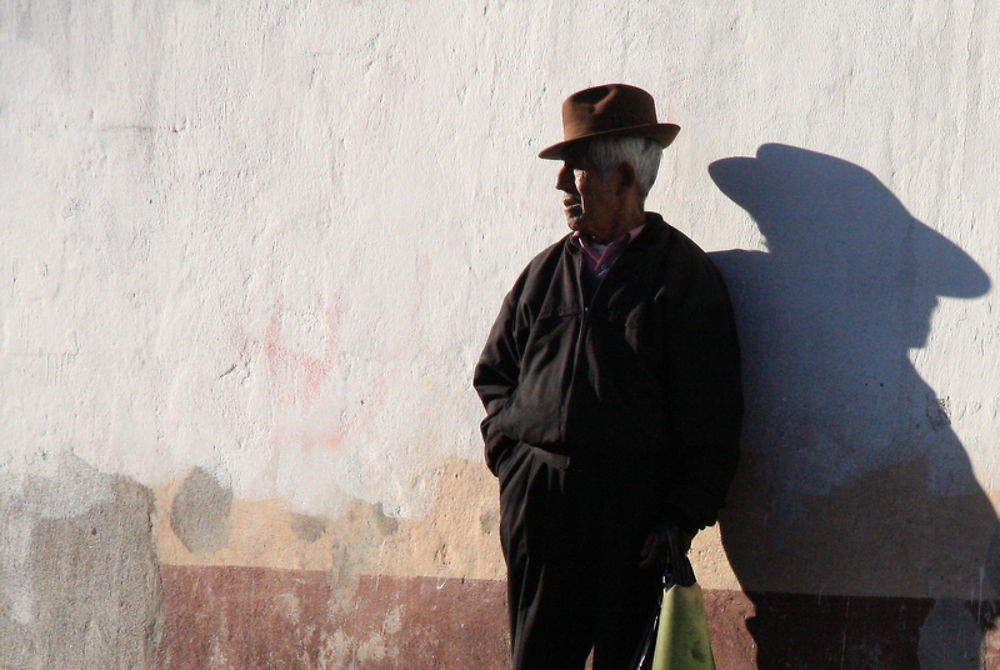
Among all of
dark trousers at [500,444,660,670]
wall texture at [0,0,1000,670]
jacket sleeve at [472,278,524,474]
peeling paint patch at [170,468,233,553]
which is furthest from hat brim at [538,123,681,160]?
peeling paint patch at [170,468,233,553]

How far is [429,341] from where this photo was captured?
13.2ft

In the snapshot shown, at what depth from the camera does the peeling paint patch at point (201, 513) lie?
4.40 m

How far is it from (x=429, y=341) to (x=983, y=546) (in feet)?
5.92

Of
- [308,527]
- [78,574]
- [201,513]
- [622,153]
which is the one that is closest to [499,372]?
[622,153]

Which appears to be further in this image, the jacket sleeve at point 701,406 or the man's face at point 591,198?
the man's face at point 591,198

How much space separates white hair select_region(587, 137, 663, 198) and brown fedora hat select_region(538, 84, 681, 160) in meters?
0.02

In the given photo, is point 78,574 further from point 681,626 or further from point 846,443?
point 846,443

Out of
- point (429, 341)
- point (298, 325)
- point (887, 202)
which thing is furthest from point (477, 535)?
point (887, 202)

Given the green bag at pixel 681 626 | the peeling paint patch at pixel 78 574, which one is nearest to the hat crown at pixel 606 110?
the green bag at pixel 681 626

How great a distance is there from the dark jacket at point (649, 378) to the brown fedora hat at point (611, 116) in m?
0.25

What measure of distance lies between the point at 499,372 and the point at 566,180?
0.59 metres

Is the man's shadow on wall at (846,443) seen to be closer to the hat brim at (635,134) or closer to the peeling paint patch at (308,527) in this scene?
the hat brim at (635,134)

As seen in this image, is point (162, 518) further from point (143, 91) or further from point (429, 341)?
point (143, 91)

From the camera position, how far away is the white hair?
11.1 ft
